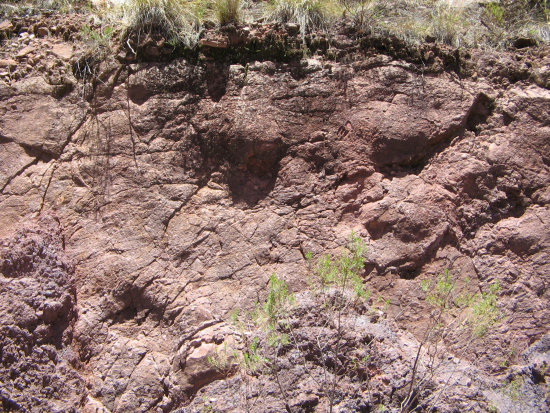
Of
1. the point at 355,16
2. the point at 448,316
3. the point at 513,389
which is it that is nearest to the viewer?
the point at 513,389

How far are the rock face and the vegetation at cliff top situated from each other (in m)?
0.35

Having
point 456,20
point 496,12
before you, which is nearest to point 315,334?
point 456,20

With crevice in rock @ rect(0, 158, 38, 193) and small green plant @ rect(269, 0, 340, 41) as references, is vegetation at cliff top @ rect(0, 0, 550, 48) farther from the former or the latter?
crevice in rock @ rect(0, 158, 38, 193)

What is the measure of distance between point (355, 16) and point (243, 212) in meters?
2.04

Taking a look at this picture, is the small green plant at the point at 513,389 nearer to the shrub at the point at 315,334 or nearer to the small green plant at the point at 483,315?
the small green plant at the point at 483,315

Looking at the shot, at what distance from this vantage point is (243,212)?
3912mm

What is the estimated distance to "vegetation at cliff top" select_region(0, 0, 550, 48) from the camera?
4.36m

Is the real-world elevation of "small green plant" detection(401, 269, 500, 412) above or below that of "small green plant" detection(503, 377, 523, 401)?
above

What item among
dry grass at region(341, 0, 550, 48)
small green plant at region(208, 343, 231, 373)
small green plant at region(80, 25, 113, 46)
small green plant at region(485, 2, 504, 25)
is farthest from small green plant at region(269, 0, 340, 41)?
small green plant at region(208, 343, 231, 373)

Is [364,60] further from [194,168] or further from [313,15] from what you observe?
[194,168]

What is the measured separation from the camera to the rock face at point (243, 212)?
3.31m

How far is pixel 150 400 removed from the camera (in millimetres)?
3283

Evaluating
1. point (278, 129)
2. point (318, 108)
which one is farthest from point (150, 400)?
point (318, 108)

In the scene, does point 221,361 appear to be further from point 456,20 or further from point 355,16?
point 456,20
